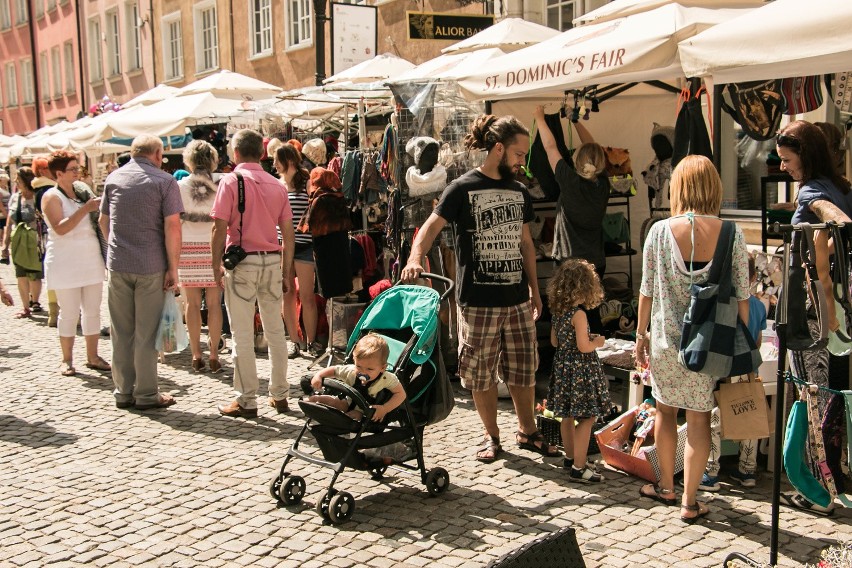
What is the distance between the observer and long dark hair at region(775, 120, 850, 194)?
5.04 metres

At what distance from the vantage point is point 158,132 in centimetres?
1338

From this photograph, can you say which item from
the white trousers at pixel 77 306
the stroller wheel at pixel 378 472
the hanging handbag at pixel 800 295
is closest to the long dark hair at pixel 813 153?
the hanging handbag at pixel 800 295

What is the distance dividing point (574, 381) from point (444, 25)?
9089mm

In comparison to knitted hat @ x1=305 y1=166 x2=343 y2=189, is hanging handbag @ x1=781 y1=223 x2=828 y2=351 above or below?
below

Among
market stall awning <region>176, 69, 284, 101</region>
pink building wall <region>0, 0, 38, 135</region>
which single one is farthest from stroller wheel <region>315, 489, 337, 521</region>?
pink building wall <region>0, 0, 38, 135</region>

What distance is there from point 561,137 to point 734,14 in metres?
2.28

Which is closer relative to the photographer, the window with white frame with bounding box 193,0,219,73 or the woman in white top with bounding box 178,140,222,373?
the woman in white top with bounding box 178,140,222,373

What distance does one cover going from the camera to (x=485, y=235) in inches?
228

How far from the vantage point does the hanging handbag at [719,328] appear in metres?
4.59

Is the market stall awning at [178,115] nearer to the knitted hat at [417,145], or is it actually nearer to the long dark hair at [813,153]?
the knitted hat at [417,145]

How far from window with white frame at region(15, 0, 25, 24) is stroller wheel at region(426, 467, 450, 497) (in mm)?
41098

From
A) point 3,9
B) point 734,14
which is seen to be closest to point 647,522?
point 734,14

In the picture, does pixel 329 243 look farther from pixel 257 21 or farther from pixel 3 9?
pixel 3 9

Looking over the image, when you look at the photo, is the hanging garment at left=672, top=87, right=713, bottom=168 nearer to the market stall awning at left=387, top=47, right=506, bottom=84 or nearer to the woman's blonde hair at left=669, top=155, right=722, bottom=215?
the woman's blonde hair at left=669, top=155, right=722, bottom=215
